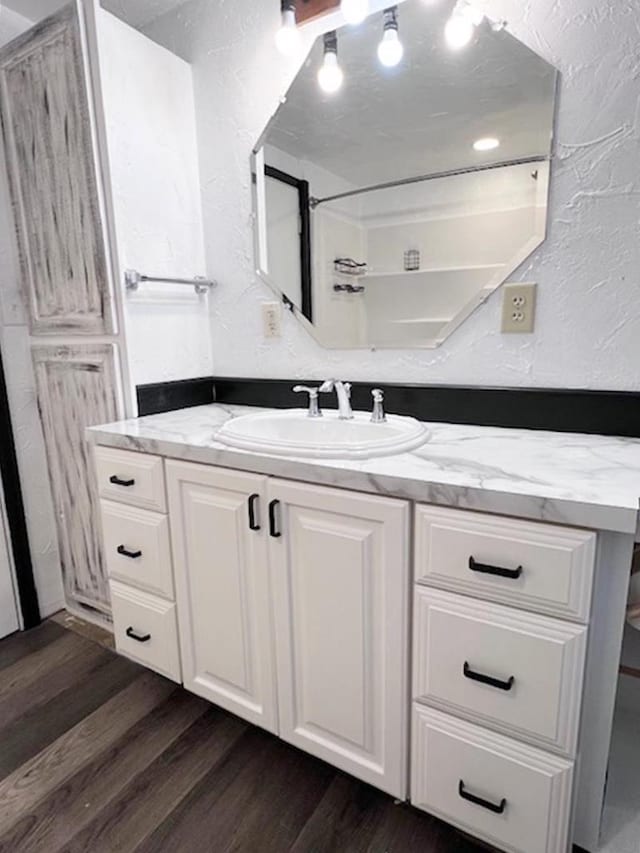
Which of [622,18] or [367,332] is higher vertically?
[622,18]

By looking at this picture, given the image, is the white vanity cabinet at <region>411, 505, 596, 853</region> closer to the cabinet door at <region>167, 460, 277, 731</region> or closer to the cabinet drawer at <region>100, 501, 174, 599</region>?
the cabinet door at <region>167, 460, 277, 731</region>

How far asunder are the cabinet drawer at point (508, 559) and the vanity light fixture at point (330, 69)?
4.19 ft

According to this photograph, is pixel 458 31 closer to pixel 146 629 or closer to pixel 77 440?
pixel 77 440

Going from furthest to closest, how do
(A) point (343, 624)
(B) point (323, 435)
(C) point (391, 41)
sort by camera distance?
(B) point (323, 435) → (C) point (391, 41) → (A) point (343, 624)

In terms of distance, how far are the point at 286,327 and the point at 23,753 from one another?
4.71ft

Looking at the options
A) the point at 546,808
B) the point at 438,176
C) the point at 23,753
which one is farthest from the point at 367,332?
the point at 23,753

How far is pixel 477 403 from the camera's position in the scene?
137cm

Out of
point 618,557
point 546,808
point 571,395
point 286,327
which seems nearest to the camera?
point 618,557

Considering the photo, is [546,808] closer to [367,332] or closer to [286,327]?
[367,332]

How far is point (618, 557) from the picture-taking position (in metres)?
0.81

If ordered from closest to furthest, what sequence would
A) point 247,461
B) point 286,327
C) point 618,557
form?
point 618,557, point 247,461, point 286,327

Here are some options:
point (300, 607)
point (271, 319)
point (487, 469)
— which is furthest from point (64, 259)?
point (487, 469)

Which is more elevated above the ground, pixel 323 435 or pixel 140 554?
pixel 323 435

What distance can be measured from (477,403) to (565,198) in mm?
538
